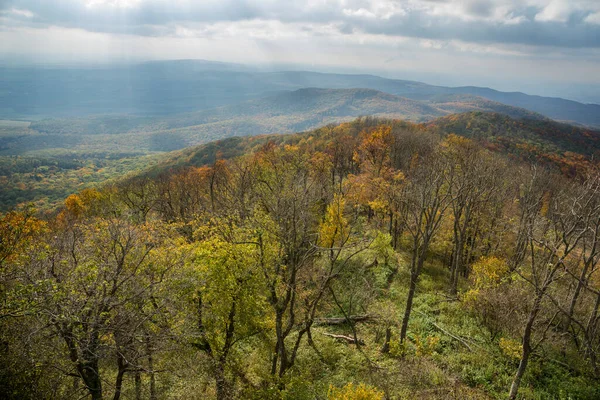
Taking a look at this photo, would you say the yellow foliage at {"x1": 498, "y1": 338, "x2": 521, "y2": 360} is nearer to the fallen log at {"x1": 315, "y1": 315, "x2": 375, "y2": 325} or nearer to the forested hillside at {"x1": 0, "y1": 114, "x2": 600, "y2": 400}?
the forested hillside at {"x1": 0, "y1": 114, "x2": 600, "y2": 400}

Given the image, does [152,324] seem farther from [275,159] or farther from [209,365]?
[275,159]

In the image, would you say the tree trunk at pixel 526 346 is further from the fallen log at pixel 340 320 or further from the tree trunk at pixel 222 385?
the tree trunk at pixel 222 385

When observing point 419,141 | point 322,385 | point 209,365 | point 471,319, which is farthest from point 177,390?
point 419,141

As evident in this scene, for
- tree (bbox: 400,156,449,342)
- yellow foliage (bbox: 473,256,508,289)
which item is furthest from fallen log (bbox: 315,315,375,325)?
yellow foliage (bbox: 473,256,508,289)

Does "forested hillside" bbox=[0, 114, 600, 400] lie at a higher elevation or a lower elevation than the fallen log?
higher

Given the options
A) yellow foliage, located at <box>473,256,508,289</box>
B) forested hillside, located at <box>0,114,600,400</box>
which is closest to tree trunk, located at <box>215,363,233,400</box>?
forested hillside, located at <box>0,114,600,400</box>

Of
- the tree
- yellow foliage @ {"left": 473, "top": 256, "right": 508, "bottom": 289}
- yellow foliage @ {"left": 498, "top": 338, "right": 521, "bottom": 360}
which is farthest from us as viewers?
yellow foliage @ {"left": 473, "top": 256, "right": 508, "bottom": 289}

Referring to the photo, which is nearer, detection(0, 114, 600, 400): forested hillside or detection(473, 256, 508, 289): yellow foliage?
detection(0, 114, 600, 400): forested hillside

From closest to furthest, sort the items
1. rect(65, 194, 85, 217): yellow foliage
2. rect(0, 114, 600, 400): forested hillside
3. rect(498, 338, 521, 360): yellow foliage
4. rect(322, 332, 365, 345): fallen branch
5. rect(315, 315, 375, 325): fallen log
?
rect(0, 114, 600, 400): forested hillside
rect(498, 338, 521, 360): yellow foliage
rect(322, 332, 365, 345): fallen branch
rect(315, 315, 375, 325): fallen log
rect(65, 194, 85, 217): yellow foliage

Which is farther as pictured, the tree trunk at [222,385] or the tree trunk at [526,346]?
the tree trunk at [222,385]

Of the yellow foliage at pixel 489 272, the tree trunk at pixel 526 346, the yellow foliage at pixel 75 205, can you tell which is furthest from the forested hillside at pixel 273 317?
the yellow foliage at pixel 75 205

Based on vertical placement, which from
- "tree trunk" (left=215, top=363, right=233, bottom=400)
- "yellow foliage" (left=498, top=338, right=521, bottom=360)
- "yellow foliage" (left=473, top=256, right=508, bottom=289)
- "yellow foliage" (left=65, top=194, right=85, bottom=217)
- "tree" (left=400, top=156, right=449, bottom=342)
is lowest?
"yellow foliage" (left=65, top=194, right=85, bottom=217)

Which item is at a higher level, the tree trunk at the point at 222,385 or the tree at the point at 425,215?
the tree at the point at 425,215
